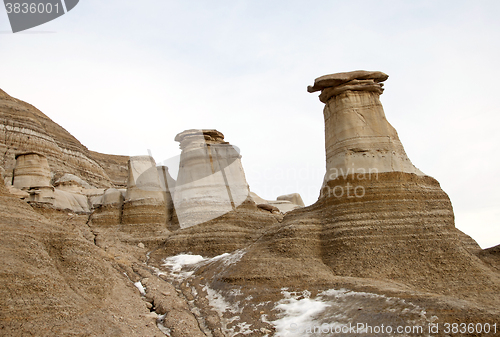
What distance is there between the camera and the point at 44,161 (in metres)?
29.7

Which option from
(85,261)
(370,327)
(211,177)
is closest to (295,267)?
(370,327)

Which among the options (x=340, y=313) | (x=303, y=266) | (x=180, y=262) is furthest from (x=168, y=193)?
(x=340, y=313)

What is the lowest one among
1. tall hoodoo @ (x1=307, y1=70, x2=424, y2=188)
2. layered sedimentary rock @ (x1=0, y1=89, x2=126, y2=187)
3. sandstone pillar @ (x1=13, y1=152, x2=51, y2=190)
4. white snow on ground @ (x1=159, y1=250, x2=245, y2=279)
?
white snow on ground @ (x1=159, y1=250, x2=245, y2=279)

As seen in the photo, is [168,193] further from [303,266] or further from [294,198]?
[294,198]

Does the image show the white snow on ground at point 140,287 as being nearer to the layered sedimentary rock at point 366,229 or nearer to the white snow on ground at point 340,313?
the layered sedimentary rock at point 366,229

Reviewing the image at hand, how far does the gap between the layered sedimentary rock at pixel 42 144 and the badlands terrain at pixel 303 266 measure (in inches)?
1014

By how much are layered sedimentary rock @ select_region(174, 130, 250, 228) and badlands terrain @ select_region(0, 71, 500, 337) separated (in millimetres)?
477

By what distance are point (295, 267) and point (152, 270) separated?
654 centimetres

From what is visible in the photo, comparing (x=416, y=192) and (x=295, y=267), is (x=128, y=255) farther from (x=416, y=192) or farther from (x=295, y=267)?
(x=416, y=192)

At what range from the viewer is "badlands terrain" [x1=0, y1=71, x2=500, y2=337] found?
7.70 meters

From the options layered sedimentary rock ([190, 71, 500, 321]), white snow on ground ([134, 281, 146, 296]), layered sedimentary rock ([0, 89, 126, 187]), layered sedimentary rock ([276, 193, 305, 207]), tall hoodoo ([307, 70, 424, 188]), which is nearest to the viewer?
layered sedimentary rock ([190, 71, 500, 321])

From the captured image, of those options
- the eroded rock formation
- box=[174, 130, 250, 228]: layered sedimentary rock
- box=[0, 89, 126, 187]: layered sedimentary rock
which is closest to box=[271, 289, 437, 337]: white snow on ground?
the eroded rock formation

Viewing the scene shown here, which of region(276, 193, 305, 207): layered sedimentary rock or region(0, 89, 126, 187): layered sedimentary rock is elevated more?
region(0, 89, 126, 187): layered sedimentary rock

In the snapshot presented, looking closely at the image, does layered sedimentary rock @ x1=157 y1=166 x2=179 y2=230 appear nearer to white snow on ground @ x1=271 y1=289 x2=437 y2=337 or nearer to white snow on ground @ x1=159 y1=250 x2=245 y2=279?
white snow on ground @ x1=159 y1=250 x2=245 y2=279
